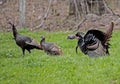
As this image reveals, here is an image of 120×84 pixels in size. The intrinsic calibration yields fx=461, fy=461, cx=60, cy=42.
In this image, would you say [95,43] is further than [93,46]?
Yes

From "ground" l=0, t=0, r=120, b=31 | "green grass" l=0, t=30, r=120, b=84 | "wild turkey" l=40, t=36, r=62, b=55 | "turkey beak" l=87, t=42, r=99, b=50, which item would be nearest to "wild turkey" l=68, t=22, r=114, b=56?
"turkey beak" l=87, t=42, r=99, b=50

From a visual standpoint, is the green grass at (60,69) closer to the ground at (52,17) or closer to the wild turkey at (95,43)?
the wild turkey at (95,43)

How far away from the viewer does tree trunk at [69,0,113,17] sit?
17.2m

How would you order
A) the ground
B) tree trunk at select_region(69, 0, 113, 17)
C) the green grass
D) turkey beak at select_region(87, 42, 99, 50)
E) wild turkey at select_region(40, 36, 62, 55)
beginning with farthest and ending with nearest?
tree trunk at select_region(69, 0, 113, 17) → the ground → wild turkey at select_region(40, 36, 62, 55) → turkey beak at select_region(87, 42, 99, 50) → the green grass

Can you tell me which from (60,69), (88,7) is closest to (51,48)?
(60,69)

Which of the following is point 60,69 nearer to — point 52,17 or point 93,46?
point 93,46

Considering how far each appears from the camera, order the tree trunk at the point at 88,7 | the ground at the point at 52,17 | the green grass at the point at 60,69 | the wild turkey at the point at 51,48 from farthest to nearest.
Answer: the tree trunk at the point at 88,7 → the ground at the point at 52,17 → the wild turkey at the point at 51,48 → the green grass at the point at 60,69

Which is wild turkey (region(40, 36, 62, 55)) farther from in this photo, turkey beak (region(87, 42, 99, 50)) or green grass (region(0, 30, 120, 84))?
turkey beak (region(87, 42, 99, 50))

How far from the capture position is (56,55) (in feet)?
34.2

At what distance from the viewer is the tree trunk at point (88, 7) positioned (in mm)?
17219

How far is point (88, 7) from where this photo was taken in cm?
1772

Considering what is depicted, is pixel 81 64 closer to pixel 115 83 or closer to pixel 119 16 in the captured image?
pixel 115 83

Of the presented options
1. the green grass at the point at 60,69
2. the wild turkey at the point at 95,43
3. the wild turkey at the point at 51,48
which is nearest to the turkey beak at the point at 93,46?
the wild turkey at the point at 95,43

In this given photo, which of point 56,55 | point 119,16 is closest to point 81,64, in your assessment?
point 56,55
